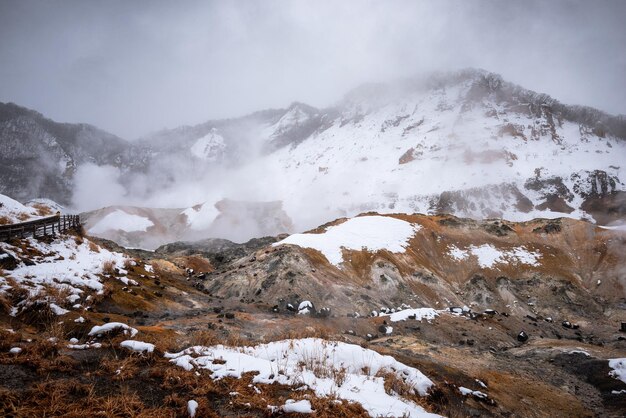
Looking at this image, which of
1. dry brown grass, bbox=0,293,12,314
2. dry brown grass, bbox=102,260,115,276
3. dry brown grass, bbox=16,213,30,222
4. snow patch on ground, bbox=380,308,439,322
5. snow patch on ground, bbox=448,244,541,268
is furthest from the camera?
snow patch on ground, bbox=448,244,541,268

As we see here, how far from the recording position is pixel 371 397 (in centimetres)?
741

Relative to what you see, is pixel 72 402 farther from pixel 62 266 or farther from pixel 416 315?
pixel 416 315

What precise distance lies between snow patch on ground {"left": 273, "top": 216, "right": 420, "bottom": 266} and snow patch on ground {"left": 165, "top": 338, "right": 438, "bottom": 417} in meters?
39.1

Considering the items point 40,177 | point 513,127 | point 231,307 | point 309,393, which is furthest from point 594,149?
point 40,177

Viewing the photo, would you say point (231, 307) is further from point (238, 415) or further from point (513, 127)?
point (513, 127)

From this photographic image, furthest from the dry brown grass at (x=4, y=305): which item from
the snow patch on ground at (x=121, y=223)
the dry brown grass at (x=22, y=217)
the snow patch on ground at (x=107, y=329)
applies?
the snow patch on ground at (x=121, y=223)

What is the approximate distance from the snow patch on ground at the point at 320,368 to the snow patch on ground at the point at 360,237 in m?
39.1

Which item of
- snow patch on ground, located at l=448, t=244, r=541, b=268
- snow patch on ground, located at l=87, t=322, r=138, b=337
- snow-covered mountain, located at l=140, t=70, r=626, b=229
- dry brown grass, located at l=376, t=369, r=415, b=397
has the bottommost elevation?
dry brown grass, located at l=376, t=369, r=415, b=397

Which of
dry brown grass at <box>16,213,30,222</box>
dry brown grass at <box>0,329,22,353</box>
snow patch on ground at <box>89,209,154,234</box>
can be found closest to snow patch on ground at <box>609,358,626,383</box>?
dry brown grass at <box>0,329,22,353</box>

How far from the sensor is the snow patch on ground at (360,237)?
52094mm

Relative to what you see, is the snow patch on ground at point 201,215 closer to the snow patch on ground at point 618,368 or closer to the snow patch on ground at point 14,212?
the snow patch on ground at point 14,212

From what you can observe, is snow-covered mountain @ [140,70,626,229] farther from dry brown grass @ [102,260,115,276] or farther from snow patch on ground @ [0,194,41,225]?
snow patch on ground @ [0,194,41,225]

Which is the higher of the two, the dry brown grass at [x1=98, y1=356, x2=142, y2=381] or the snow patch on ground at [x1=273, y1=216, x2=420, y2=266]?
the snow patch on ground at [x1=273, y1=216, x2=420, y2=266]

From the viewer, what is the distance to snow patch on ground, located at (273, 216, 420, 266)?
5209cm
